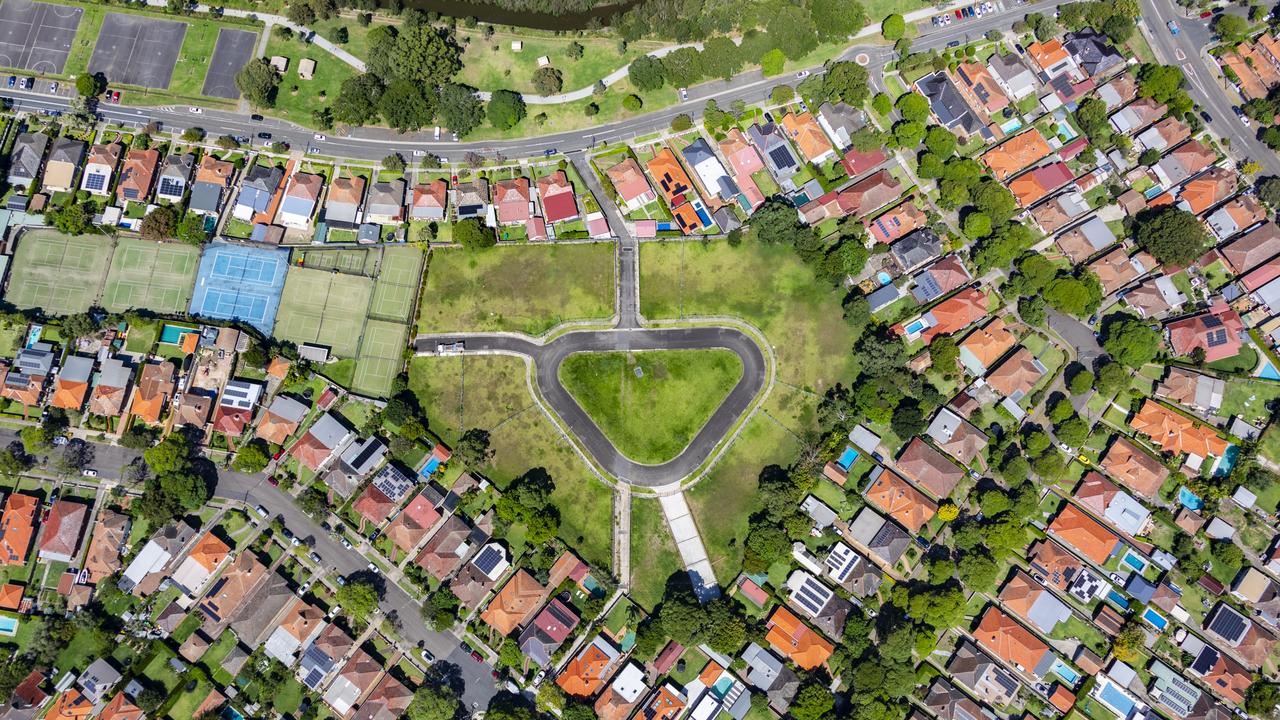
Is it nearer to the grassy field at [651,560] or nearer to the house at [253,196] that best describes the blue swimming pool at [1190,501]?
the grassy field at [651,560]

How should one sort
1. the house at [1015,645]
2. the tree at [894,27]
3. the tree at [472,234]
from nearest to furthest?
1. the house at [1015,645]
2. the tree at [472,234]
3. the tree at [894,27]

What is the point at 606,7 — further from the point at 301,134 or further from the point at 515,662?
the point at 515,662

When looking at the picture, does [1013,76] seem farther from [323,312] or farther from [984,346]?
[323,312]

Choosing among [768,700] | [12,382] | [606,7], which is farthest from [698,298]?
[12,382]

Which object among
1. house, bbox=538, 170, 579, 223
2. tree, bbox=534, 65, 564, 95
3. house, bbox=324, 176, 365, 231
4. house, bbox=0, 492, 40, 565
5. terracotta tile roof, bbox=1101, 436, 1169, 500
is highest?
tree, bbox=534, 65, 564, 95

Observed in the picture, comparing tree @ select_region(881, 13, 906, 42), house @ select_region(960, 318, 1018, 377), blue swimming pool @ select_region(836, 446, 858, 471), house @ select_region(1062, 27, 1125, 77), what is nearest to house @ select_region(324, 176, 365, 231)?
blue swimming pool @ select_region(836, 446, 858, 471)

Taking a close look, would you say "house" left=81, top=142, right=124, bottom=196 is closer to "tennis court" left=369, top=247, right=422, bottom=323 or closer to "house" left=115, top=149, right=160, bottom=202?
"house" left=115, top=149, right=160, bottom=202

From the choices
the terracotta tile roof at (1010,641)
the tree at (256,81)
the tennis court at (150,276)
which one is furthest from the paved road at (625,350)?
the terracotta tile roof at (1010,641)

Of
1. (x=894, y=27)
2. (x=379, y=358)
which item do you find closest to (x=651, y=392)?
(x=379, y=358)
